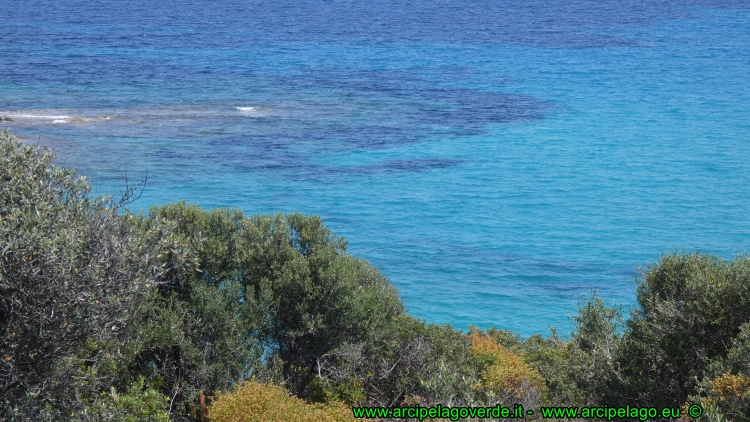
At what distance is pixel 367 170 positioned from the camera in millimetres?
45969

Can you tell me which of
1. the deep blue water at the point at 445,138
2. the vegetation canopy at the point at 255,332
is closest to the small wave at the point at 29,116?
the deep blue water at the point at 445,138

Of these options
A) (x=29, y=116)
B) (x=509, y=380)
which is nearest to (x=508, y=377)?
(x=509, y=380)

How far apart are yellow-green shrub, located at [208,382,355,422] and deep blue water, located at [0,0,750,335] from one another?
1647cm

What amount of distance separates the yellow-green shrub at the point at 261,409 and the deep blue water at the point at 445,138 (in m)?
16.5

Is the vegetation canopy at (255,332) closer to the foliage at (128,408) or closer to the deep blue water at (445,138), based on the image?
the foliage at (128,408)

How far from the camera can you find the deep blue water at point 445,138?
35312 millimetres

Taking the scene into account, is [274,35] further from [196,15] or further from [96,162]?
[96,162]

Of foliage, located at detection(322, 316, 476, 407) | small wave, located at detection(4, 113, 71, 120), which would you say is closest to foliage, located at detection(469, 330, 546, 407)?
foliage, located at detection(322, 316, 476, 407)

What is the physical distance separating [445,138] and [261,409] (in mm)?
42141

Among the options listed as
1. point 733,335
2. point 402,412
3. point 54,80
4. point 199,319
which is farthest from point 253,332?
point 54,80

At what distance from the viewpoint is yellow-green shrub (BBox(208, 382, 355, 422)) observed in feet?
40.3

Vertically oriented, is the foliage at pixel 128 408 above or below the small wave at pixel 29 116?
below

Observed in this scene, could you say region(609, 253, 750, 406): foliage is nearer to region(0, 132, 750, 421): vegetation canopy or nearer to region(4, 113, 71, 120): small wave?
region(0, 132, 750, 421): vegetation canopy

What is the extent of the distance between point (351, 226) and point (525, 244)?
859cm
